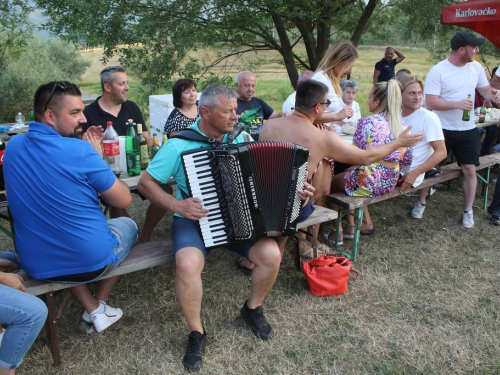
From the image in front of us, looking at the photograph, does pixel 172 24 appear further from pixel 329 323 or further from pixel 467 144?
pixel 329 323

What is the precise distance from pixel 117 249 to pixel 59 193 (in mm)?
549

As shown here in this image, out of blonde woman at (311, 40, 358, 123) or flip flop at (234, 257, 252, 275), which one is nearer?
flip flop at (234, 257, 252, 275)

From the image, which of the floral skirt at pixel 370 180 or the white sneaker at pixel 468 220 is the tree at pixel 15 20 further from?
the white sneaker at pixel 468 220

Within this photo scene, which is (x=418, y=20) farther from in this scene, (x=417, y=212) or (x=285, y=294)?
(x=285, y=294)

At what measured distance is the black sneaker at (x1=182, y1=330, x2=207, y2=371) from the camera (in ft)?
8.36

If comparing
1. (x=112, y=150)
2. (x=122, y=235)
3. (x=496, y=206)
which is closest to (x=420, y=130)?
(x=496, y=206)

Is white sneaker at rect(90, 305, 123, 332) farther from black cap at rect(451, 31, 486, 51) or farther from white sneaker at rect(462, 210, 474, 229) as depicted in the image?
black cap at rect(451, 31, 486, 51)

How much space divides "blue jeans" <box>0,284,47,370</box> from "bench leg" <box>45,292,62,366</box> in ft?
1.08

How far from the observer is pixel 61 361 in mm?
2629

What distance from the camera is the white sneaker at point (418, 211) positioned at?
15.4 ft

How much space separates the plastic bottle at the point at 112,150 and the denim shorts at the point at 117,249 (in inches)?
21.2

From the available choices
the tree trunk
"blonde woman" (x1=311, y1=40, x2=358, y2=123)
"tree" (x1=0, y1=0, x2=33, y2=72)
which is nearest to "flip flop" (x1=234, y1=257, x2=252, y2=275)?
"blonde woman" (x1=311, y1=40, x2=358, y2=123)

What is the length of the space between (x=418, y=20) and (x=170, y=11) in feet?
15.4

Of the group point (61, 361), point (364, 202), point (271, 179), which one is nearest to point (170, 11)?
point (364, 202)
